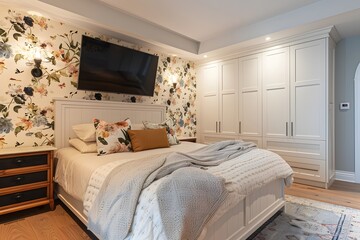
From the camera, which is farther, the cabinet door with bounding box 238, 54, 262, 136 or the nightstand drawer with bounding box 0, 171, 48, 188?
the cabinet door with bounding box 238, 54, 262, 136

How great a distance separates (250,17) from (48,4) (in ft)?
9.01

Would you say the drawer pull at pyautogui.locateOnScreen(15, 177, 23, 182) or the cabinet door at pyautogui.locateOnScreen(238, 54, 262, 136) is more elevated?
the cabinet door at pyautogui.locateOnScreen(238, 54, 262, 136)

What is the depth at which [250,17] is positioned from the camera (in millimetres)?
3207

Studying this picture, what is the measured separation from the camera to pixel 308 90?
125 inches

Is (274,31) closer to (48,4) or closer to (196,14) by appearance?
(196,14)

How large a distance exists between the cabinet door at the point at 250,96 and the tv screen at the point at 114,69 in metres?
1.69

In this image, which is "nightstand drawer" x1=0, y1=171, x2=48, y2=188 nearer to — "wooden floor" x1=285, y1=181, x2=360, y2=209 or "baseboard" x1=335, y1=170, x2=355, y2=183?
"wooden floor" x1=285, y1=181, x2=360, y2=209

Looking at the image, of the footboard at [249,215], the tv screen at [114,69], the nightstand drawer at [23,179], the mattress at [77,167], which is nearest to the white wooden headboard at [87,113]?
the tv screen at [114,69]

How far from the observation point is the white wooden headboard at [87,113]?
106 inches

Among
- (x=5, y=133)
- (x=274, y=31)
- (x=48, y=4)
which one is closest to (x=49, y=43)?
(x=48, y=4)

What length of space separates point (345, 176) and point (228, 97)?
237cm

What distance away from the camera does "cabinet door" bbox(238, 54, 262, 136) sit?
3734mm

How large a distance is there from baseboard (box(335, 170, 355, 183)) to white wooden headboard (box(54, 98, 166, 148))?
336cm

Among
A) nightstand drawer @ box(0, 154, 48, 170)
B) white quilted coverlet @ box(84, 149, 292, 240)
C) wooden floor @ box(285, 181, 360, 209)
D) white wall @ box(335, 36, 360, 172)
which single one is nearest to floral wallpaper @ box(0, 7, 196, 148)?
nightstand drawer @ box(0, 154, 48, 170)
